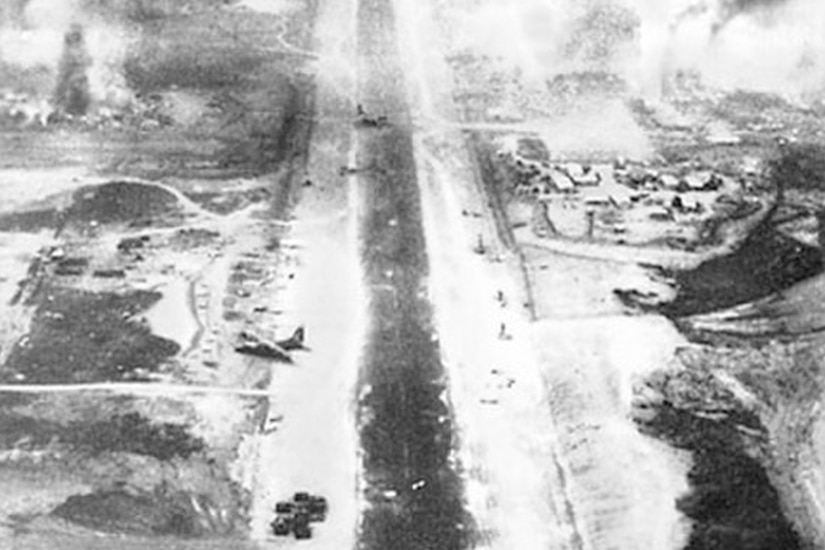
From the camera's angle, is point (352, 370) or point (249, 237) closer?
point (352, 370)

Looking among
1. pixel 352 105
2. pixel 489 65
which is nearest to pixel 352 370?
pixel 352 105

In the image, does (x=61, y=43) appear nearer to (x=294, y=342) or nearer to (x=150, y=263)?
(x=150, y=263)

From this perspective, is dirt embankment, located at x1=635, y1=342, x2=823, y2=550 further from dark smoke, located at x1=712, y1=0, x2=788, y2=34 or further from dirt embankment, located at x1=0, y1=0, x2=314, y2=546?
dark smoke, located at x1=712, y1=0, x2=788, y2=34

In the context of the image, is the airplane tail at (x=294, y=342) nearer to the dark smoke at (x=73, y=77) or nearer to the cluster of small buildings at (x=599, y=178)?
the cluster of small buildings at (x=599, y=178)

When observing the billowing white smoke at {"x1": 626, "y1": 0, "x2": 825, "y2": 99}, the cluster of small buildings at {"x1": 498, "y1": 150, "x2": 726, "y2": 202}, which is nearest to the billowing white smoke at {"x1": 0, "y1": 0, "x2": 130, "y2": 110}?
the cluster of small buildings at {"x1": 498, "y1": 150, "x2": 726, "y2": 202}

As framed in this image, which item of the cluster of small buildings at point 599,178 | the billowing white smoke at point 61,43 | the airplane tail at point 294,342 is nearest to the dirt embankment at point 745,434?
the airplane tail at point 294,342

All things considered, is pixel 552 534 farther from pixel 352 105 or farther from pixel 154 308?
pixel 352 105
